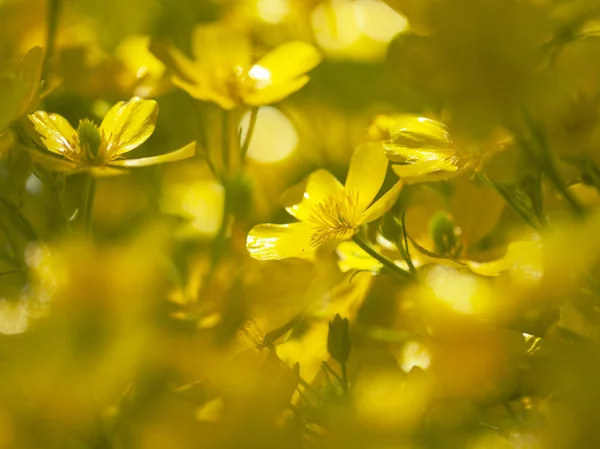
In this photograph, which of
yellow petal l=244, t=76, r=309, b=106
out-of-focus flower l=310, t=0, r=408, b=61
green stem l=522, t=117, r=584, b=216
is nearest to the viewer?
green stem l=522, t=117, r=584, b=216

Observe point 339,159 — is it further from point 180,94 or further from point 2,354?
point 2,354

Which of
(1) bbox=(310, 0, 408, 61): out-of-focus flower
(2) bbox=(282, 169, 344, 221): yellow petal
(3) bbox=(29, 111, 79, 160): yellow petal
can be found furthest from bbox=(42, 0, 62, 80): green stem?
(1) bbox=(310, 0, 408, 61): out-of-focus flower

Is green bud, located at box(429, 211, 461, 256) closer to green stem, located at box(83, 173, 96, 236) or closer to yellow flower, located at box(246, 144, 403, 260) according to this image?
yellow flower, located at box(246, 144, 403, 260)

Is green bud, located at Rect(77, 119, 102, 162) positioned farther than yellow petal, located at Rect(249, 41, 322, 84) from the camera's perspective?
No

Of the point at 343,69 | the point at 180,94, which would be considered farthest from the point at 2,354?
the point at 343,69

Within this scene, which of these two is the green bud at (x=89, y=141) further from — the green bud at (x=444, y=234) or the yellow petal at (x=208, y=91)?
the green bud at (x=444, y=234)

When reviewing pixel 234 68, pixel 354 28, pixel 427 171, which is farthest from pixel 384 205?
pixel 354 28

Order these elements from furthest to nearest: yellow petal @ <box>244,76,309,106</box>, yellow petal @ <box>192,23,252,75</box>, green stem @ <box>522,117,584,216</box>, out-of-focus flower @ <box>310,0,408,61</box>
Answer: out-of-focus flower @ <box>310,0,408,61</box>
yellow petal @ <box>192,23,252,75</box>
yellow petal @ <box>244,76,309,106</box>
green stem @ <box>522,117,584,216</box>

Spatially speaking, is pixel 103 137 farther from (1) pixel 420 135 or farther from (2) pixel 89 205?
(1) pixel 420 135
